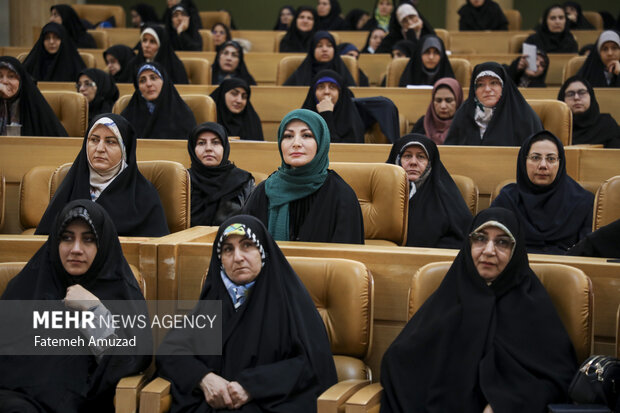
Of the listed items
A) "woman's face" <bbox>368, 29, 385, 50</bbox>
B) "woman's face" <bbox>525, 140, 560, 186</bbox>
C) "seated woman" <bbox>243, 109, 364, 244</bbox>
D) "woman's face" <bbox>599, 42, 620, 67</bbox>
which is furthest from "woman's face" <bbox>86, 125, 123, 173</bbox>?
"woman's face" <bbox>368, 29, 385, 50</bbox>

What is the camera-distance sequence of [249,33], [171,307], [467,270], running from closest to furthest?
[467,270], [171,307], [249,33]

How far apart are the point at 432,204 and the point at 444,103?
1.52m

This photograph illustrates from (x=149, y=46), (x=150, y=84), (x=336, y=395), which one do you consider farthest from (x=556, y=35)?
(x=336, y=395)

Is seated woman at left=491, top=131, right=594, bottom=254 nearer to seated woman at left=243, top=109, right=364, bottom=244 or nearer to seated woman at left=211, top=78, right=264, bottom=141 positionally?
seated woman at left=243, top=109, right=364, bottom=244

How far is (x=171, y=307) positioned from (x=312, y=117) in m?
0.95

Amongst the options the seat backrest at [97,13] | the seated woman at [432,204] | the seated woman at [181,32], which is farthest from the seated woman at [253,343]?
the seat backrest at [97,13]

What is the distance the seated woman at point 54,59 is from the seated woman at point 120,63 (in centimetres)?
22

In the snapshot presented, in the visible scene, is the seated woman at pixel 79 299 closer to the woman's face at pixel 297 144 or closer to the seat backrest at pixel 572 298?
the woman's face at pixel 297 144

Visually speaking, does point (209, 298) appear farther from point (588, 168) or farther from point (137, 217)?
point (588, 168)

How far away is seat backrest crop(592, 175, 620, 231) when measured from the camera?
3.39m

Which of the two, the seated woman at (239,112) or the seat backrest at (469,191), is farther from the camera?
the seated woman at (239,112)

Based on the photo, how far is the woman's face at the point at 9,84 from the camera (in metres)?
5.13

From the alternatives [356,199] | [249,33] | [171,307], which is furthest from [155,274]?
[249,33]

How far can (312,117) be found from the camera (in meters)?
3.46
